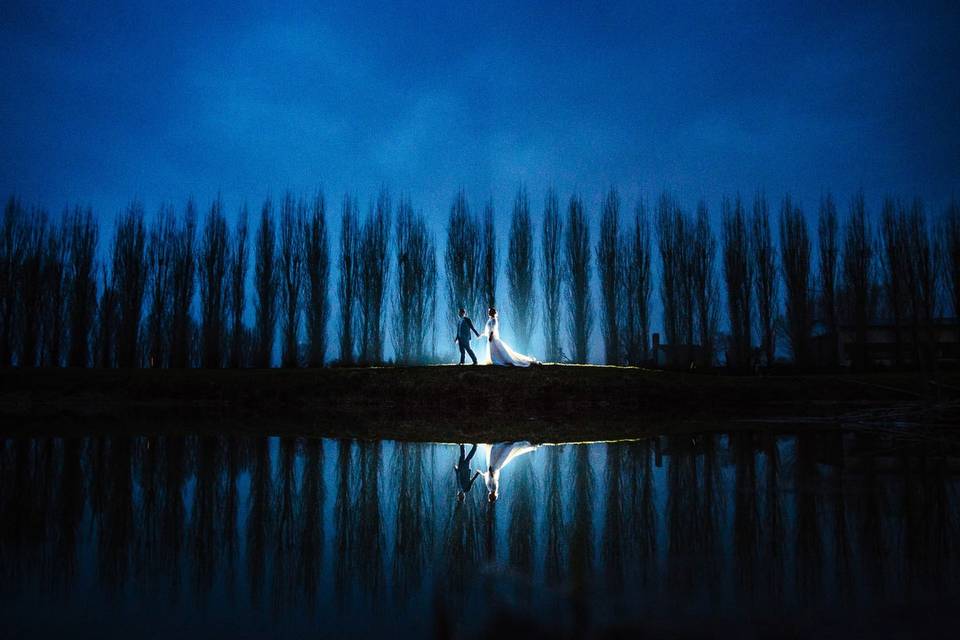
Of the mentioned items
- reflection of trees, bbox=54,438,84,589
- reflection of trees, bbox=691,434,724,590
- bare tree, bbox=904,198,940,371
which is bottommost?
reflection of trees, bbox=691,434,724,590

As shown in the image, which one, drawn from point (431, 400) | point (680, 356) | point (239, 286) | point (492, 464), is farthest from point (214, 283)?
point (492, 464)

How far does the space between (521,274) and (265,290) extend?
12.2m

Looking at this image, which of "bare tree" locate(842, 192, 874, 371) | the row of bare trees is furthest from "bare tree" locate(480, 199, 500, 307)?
"bare tree" locate(842, 192, 874, 371)

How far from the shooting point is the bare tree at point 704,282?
26.9 meters

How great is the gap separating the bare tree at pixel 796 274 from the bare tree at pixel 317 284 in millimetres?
21382

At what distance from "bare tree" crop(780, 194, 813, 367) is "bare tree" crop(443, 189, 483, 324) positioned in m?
14.4

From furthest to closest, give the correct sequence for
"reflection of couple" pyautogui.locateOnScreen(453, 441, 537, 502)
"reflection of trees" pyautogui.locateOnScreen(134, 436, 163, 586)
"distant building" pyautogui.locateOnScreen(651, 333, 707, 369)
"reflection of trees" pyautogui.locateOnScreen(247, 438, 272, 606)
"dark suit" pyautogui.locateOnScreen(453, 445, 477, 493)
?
"distant building" pyautogui.locateOnScreen(651, 333, 707, 369) < "dark suit" pyautogui.locateOnScreen(453, 445, 477, 493) < "reflection of couple" pyautogui.locateOnScreen(453, 441, 537, 502) < "reflection of trees" pyautogui.locateOnScreen(134, 436, 163, 586) < "reflection of trees" pyautogui.locateOnScreen(247, 438, 272, 606)

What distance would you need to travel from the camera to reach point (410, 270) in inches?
1107

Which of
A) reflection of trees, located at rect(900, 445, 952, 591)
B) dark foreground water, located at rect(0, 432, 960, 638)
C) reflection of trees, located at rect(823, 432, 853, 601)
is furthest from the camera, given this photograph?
reflection of trees, located at rect(900, 445, 952, 591)

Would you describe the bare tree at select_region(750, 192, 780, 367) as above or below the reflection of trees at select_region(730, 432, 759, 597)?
above

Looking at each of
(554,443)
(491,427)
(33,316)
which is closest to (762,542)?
(554,443)

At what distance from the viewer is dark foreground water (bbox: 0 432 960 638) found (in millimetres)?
2129

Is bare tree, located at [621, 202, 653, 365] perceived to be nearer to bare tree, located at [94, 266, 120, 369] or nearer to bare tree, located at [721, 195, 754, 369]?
bare tree, located at [721, 195, 754, 369]

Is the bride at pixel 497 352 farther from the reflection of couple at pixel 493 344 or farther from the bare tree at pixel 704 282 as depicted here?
the bare tree at pixel 704 282
